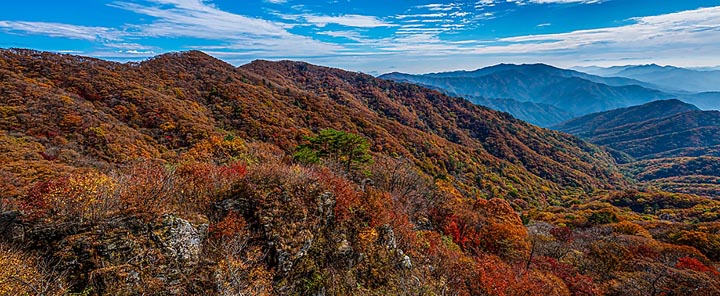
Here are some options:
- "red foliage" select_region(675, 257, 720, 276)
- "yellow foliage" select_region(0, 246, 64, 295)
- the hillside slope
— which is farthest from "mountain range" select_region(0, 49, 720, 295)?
the hillside slope

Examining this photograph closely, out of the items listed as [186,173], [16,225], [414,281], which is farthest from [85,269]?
[414,281]

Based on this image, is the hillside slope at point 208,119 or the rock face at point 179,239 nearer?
the rock face at point 179,239

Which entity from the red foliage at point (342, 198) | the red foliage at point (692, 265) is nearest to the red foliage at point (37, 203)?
the red foliage at point (342, 198)

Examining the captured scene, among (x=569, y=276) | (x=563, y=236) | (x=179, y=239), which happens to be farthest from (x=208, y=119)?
(x=563, y=236)

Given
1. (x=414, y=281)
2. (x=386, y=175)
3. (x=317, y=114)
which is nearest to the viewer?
(x=414, y=281)

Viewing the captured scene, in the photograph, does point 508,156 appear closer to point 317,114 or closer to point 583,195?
point 583,195

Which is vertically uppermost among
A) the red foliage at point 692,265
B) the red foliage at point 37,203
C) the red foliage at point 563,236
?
the red foliage at point 37,203

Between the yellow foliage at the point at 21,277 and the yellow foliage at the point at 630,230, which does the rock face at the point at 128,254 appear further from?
the yellow foliage at the point at 630,230

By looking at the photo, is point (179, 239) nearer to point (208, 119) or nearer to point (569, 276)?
point (569, 276)

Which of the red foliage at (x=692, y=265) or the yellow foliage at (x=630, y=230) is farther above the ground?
the red foliage at (x=692, y=265)

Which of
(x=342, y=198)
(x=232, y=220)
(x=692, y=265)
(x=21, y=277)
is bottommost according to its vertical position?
(x=692, y=265)

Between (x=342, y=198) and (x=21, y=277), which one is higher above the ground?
(x=21, y=277)
